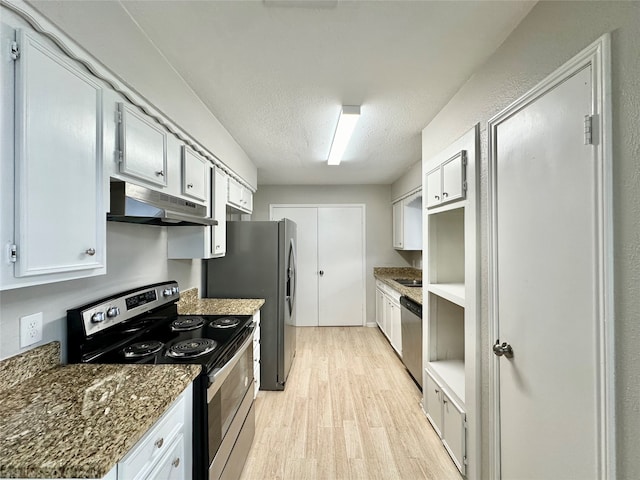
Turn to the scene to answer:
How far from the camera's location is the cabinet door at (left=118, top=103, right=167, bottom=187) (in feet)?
4.20

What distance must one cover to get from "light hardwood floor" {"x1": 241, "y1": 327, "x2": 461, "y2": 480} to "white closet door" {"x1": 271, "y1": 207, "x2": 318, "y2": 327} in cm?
146

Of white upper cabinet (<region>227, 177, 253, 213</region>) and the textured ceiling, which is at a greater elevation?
the textured ceiling

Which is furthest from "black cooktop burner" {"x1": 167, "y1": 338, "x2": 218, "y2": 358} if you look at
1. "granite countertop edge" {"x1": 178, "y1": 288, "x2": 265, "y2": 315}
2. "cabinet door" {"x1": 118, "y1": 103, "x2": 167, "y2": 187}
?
"cabinet door" {"x1": 118, "y1": 103, "x2": 167, "y2": 187}

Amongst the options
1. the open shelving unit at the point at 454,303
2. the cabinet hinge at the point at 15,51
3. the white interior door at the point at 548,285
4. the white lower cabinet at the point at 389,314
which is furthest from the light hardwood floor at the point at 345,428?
the cabinet hinge at the point at 15,51

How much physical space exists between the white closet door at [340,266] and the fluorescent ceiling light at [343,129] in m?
1.87

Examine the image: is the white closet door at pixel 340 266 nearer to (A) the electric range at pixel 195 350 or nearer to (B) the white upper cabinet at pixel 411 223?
(B) the white upper cabinet at pixel 411 223

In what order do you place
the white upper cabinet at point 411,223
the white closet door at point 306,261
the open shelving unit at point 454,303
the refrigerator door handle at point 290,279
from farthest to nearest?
the white closet door at point 306,261, the white upper cabinet at point 411,223, the refrigerator door handle at point 290,279, the open shelving unit at point 454,303

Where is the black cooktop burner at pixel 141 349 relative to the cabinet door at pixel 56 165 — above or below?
below

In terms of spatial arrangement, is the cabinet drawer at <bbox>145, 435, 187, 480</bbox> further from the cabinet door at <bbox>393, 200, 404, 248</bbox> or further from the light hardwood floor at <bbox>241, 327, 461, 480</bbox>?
the cabinet door at <bbox>393, 200, 404, 248</bbox>

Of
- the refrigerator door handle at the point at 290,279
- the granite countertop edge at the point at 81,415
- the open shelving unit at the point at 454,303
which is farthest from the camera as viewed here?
the refrigerator door handle at the point at 290,279

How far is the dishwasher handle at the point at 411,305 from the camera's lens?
2705 millimetres

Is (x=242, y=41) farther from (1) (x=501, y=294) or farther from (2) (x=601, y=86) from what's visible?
(1) (x=501, y=294)

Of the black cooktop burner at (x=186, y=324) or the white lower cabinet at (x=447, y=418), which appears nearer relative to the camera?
the white lower cabinet at (x=447, y=418)

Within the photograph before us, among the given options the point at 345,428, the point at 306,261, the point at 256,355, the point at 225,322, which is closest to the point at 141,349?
the point at 225,322
